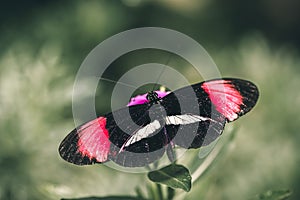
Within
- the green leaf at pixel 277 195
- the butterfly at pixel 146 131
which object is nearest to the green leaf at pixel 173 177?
the butterfly at pixel 146 131

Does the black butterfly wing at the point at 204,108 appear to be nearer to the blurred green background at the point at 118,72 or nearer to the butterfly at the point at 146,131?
the butterfly at the point at 146,131

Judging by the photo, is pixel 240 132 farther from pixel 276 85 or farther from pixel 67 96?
pixel 67 96

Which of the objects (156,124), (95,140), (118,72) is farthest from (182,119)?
(118,72)

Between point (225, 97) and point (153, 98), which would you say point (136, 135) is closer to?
point (153, 98)

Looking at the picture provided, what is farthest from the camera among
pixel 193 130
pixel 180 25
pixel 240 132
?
pixel 180 25

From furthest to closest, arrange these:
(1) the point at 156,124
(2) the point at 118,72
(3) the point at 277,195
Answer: (2) the point at 118,72 → (3) the point at 277,195 → (1) the point at 156,124

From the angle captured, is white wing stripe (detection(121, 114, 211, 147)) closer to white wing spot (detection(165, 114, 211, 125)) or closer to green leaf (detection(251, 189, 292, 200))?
white wing spot (detection(165, 114, 211, 125))

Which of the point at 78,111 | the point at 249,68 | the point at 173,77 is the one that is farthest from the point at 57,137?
the point at 249,68
